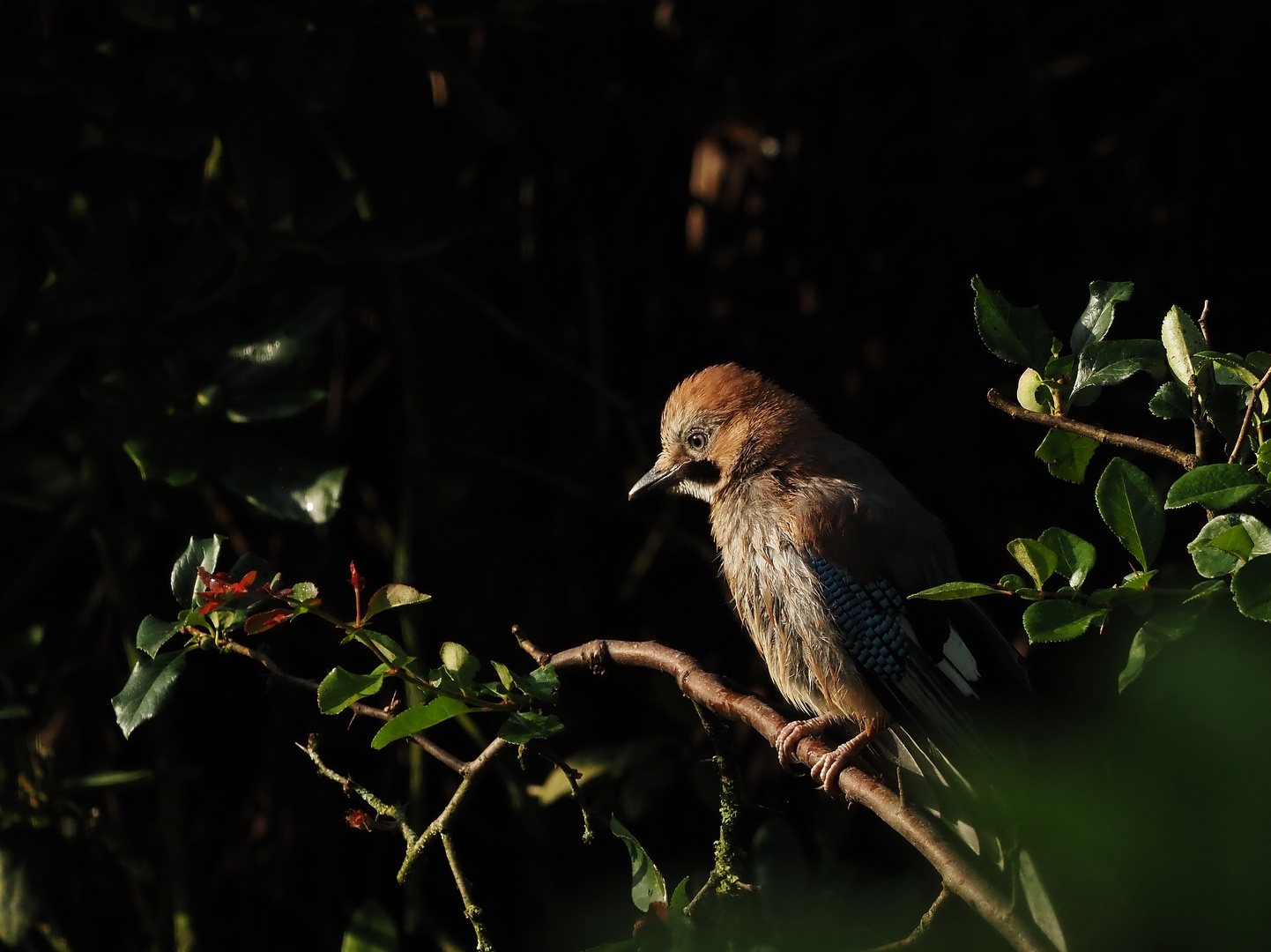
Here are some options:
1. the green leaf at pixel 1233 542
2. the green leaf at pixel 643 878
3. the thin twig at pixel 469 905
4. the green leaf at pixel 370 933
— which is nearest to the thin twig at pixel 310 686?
the thin twig at pixel 469 905

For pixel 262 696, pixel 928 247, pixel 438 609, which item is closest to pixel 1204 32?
pixel 928 247

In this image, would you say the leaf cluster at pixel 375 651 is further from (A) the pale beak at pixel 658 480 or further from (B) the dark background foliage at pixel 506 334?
(A) the pale beak at pixel 658 480

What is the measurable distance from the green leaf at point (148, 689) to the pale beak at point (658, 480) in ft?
4.49

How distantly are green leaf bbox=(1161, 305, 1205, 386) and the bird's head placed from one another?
1414 millimetres

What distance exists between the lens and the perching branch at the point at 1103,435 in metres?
1.32

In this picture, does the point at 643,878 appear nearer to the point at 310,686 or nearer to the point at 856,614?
the point at 310,686

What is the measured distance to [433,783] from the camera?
9.93 feet

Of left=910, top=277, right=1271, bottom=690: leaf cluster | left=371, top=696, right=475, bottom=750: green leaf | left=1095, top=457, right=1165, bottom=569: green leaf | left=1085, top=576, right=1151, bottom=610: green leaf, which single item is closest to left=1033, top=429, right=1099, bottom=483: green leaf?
left=910, top=277, right=1271, bottom=690: leaf cluster

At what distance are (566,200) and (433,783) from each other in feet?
5.01

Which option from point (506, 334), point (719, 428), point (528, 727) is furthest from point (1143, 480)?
point (506, 334)

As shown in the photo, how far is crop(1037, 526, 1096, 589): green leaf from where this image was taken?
1.32 meters

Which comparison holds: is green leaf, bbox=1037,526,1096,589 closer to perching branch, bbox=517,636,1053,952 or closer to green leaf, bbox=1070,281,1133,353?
green leaf, bbox=1070,281,1133,353

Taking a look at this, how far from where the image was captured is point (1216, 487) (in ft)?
3.91

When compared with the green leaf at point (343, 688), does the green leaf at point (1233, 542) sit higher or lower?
higher
